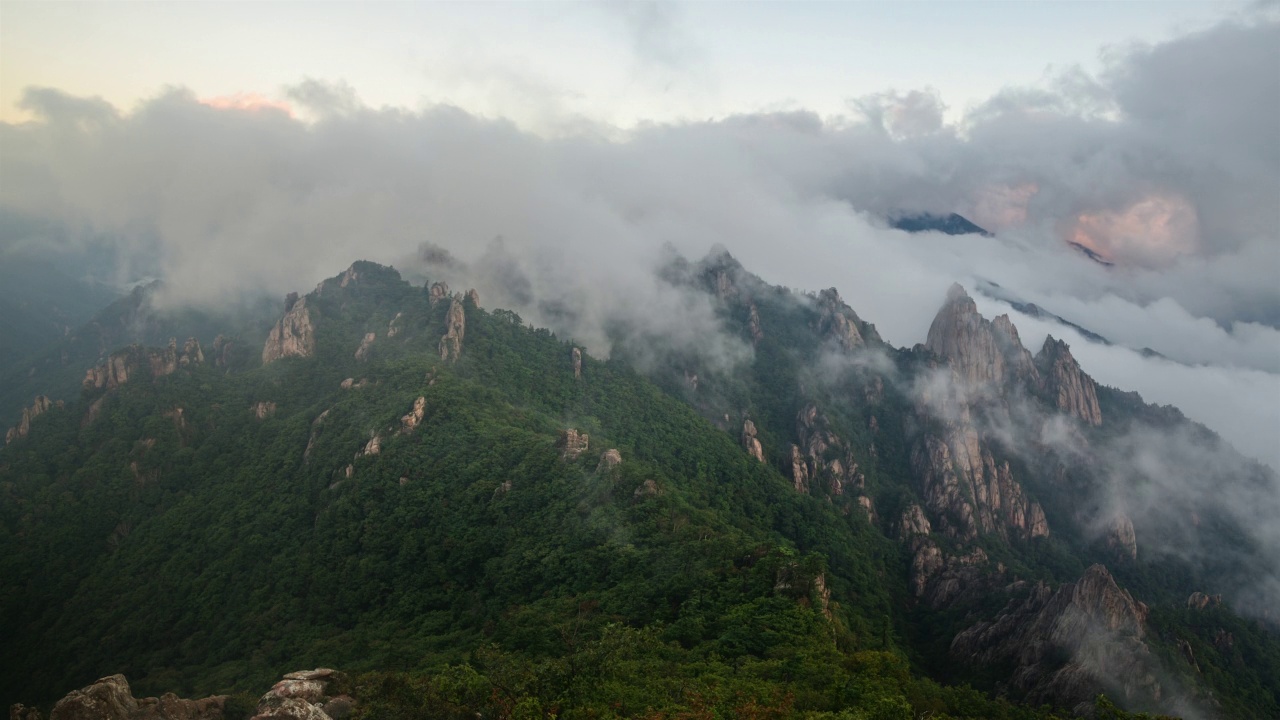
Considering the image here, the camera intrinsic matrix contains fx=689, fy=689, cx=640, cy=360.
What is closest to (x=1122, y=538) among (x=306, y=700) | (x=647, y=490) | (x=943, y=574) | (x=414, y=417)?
(x=943, y=574)

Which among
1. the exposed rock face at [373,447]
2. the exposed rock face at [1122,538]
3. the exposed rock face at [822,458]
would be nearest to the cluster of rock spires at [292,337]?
the exposed rock face at [373,447]

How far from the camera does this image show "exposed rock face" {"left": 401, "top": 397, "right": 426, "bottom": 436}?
107 metres

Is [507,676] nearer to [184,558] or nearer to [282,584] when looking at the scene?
[282,584]

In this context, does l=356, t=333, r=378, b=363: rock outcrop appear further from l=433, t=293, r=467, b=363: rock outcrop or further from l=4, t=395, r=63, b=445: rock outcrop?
l=4, t=395, r=63, b=445: rock outcrop

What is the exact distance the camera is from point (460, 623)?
239ft

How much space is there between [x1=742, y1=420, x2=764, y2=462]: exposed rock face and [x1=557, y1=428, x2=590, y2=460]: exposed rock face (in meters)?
66.6

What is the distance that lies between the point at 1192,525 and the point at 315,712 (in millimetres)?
222053

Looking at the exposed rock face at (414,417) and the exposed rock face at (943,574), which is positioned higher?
the exposed rock face at (414,417)

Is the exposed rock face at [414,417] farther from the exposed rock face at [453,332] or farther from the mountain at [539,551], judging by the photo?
the exposed rock face at [453,332]

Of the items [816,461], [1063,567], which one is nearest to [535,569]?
[816,461]

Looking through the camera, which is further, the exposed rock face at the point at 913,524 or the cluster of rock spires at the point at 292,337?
the exposed rock face at the point at 913,524

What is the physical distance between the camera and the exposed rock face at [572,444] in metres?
98.1

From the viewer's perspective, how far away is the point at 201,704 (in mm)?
45438

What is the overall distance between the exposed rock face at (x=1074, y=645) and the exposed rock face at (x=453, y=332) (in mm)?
105684
